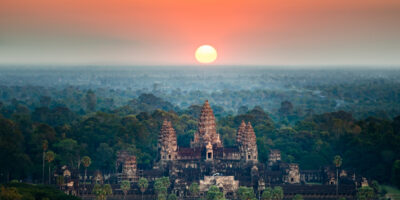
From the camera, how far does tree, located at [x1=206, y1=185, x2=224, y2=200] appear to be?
6688cm

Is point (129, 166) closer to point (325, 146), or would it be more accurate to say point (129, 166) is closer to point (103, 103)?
point (325, 146)

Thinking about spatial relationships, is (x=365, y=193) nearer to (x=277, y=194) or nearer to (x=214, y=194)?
(x=277, y=194)

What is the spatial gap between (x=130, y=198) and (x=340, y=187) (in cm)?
2245

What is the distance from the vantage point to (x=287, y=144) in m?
90.9

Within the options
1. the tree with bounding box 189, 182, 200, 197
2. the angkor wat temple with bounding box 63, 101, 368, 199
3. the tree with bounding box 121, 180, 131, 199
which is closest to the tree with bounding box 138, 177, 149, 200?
the angkor wat temple with bounding box 63, 101, 368, 199

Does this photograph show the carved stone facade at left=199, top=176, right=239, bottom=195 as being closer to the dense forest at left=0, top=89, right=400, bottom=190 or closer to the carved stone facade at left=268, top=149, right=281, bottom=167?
the carved stone facade at left=268, top=149, right=281, bottom=167

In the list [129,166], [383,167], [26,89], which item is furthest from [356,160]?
[26,89]

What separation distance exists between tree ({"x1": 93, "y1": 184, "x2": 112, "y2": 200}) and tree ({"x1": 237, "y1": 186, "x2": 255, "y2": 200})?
13243 mm

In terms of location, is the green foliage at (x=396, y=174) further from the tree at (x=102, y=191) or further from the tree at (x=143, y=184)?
the tree at (x=102, y=191)

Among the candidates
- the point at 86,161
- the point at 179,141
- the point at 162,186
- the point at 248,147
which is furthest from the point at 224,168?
the point at 179,141

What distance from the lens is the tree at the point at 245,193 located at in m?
67.9

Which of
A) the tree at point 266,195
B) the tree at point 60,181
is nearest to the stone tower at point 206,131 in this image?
the tree at point 266,195

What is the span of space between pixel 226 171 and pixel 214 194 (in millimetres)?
11729

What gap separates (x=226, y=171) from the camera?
79188 mm
